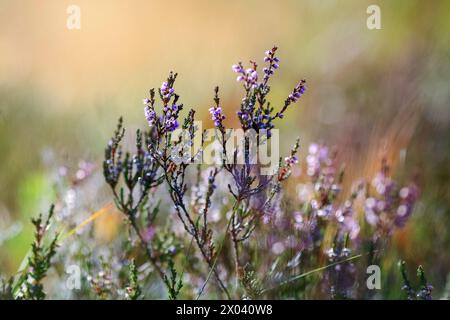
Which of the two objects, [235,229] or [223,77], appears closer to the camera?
[235,229]

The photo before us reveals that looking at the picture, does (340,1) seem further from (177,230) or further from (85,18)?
(177,230)

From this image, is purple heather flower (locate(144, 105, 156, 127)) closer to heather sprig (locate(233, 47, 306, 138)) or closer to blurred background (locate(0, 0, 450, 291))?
heather sprig (locate(233, 47, 306, 138))

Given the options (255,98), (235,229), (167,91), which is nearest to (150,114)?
(167,91)

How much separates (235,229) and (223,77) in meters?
2.99

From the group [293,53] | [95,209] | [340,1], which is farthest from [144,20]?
[95,209]

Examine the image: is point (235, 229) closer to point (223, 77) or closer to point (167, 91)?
point (167, 91)

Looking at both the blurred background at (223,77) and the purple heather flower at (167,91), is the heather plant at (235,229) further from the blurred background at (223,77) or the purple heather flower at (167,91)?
the blurred background at (223,77)

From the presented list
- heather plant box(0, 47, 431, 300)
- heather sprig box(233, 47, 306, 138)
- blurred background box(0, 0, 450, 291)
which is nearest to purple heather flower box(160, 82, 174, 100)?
heather plant box(0, 47, 431, 300)

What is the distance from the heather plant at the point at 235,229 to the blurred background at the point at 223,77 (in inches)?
14.4

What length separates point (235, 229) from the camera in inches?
91.9

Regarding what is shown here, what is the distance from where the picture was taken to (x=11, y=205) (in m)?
3.75

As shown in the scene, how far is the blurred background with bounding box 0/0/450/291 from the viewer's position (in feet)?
12.3

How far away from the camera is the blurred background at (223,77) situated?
3744 millimetres
